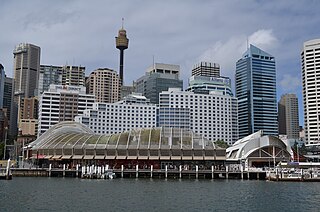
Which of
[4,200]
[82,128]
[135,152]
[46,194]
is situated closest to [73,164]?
[135,152]

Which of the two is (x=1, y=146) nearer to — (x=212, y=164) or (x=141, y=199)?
(x=212, y=164)

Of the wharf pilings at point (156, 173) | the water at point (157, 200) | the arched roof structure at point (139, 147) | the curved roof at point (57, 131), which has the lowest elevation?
the water at point (157, 200)

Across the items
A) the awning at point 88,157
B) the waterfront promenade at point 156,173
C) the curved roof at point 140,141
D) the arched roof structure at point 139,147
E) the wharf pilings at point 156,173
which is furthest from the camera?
the curved roof at point 140,141

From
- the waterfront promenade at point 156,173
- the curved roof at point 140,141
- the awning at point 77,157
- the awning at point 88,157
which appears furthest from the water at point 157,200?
the curved roof at point 140,141

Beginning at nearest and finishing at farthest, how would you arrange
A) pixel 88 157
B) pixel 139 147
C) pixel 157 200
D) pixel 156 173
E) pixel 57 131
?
1. pixel 157 200
2. pixel 156 173
3. pixel 88 157
4. pixel 139 147
5. pixel 57 131

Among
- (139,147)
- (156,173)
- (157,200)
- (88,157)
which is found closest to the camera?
(157,200)

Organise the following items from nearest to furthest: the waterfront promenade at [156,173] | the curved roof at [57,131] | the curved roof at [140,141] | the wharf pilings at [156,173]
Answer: the waterfront promenade at [156,173] < the wharf pilings at [156,173] < the curved roof at [140,141] < the curved roof at [57,131]

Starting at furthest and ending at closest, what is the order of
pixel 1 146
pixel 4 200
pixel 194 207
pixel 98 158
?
pixel 1 146
pixel 98 158
pixel 4 200
pixel 194 207

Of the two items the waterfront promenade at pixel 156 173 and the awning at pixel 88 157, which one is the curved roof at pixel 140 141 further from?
the waterfront promenade at pixel 156 173

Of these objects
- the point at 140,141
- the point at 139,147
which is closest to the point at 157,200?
the point at 139,147

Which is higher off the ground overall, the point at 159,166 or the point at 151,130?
the point at 151,130

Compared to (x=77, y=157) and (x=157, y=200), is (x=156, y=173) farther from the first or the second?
(x=157, y=200)

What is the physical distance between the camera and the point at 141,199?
6378 centimetres

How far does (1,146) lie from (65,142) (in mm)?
74360
